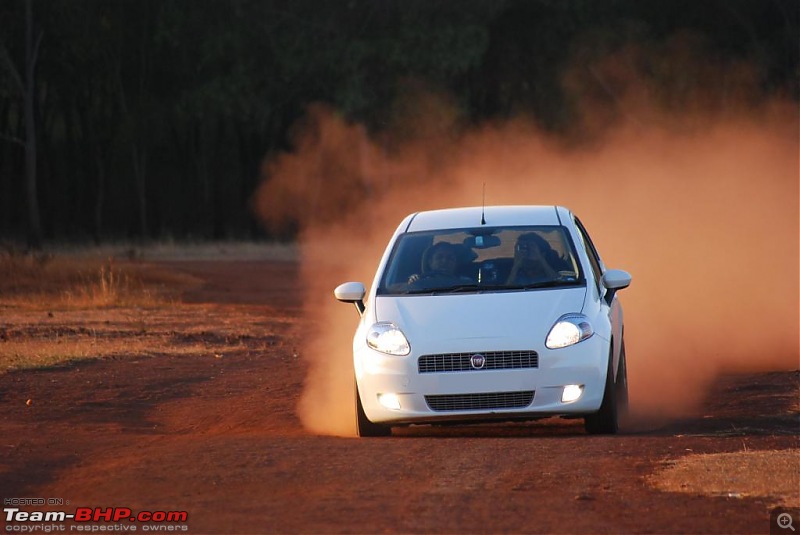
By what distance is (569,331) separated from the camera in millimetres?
10016

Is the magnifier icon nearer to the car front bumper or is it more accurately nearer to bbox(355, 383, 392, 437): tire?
the car front bumper

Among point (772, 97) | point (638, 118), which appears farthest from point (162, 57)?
point (772, 97)

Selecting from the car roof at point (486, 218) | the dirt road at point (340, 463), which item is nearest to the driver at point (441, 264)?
the car roof at point (486, 218)

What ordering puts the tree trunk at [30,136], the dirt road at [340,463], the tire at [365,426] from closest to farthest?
the dirt road at [340,463] → the tire at [365,426] → the tree trunk at [30,136]

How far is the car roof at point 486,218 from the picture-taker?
11.5 meters

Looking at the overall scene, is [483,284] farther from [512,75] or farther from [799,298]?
[512,75]

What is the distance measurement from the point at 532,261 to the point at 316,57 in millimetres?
34216

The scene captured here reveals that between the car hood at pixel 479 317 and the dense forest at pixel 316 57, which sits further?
the dense forest at pixel 316 57

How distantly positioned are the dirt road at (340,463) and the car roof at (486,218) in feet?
5.03

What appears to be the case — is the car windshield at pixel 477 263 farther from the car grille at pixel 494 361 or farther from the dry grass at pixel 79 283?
the dry grass at pixel 79 283

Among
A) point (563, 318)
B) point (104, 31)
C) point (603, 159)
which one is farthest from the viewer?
point (104, 31)

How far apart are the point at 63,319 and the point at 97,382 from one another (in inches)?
288

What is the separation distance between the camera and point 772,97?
4412cm

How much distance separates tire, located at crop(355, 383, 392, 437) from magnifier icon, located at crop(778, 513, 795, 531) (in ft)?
12.4
